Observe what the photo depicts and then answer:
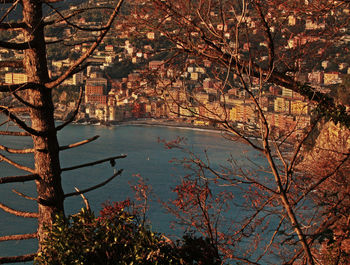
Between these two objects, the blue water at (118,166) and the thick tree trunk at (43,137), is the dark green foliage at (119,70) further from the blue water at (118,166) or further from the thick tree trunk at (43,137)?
the thick tree trunk at (43,137)

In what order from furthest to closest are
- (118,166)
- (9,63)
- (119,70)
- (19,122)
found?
(119,70)
(118,166)
(9,63)
(19,122)

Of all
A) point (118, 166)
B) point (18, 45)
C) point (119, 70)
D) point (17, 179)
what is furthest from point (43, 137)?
point (119, 70)

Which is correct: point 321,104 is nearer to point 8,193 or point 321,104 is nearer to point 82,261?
point 82,261

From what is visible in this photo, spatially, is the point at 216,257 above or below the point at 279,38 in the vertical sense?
below

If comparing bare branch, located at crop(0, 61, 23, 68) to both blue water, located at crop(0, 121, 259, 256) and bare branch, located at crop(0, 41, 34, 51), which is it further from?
blue water, located at crop(0, 121, 259, 256)

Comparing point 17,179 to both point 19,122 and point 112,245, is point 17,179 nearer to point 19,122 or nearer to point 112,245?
point 19,122

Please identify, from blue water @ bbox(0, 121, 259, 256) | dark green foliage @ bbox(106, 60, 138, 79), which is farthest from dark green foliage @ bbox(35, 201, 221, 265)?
dark green foliage @ bbox(106, 60, 138, 79)

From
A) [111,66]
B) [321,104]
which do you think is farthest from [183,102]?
[111,66]
